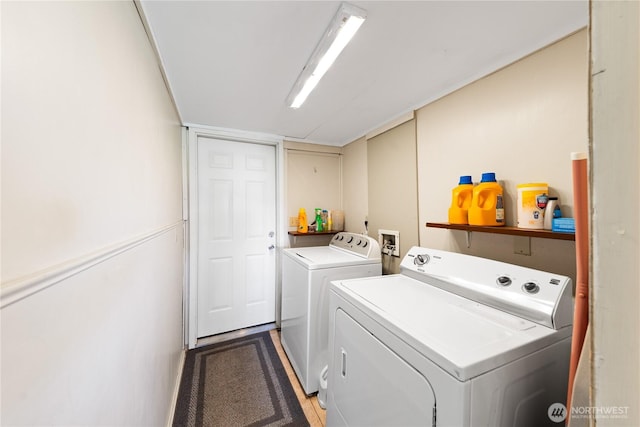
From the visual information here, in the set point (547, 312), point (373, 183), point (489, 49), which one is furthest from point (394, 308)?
point (373, 183)

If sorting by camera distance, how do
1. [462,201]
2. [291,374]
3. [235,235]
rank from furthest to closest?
[235,235] → [291,374] → [462,201]

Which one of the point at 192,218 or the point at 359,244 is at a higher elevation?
the point at 192,218

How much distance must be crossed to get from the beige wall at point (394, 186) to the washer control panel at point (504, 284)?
58cm

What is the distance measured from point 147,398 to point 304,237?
203cm

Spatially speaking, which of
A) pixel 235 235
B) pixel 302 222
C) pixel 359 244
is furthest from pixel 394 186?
pixel 235 235

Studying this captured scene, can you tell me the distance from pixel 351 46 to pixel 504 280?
1414 mm

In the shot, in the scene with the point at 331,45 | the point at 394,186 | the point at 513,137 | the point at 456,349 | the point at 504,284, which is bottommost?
the point at 456,349

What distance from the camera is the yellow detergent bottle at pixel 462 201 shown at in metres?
1.49

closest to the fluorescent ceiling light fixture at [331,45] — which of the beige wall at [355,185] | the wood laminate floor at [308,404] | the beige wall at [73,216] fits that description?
the beige wall at [73,216]

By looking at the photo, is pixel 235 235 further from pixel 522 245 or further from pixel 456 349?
pixel 522 245

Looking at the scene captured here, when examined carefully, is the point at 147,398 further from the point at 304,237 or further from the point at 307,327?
the point at 304,237

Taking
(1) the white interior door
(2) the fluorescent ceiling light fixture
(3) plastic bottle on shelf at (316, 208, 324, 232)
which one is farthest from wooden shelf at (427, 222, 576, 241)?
(1) the white interior door

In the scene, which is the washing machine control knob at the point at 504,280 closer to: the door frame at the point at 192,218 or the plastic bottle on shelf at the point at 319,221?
the plastic bottle on shelf at the point at 319,221

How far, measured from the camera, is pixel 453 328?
3.05ft
